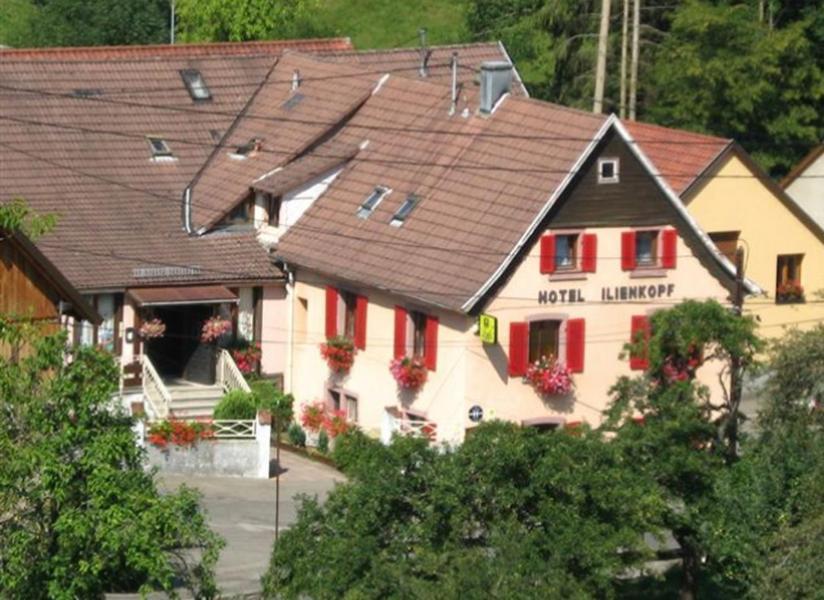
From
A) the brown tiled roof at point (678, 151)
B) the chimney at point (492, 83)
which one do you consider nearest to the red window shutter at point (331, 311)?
the chimney at point (492, 83)

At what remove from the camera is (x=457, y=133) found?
5456 cm

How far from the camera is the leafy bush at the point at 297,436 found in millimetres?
53375

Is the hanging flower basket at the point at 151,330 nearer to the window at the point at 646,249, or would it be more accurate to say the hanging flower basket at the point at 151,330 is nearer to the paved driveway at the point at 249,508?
the paved driveway at the point at 249,508

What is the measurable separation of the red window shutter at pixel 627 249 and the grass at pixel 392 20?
32890mm

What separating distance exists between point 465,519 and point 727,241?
2673 centimetres

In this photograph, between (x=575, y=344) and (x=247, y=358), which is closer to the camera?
(x=575, y=344)

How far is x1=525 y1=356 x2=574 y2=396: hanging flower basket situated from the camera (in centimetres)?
5125

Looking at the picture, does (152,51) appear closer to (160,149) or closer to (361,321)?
(160,149)

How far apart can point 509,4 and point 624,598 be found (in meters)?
43.7

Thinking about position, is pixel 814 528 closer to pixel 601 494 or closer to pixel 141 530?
pixel 601 494

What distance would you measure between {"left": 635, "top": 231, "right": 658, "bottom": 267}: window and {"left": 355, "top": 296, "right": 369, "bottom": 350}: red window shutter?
5842 millimetres

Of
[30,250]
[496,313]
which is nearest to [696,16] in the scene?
[496,313]

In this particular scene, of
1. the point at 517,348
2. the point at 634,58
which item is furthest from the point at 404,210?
the point at 634,58

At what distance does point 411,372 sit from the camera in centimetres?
5153
